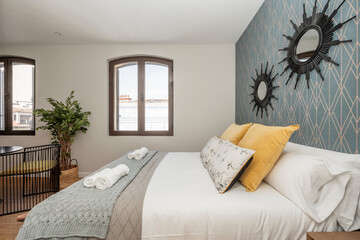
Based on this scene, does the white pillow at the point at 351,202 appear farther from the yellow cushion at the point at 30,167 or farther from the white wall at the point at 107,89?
the yellow cushion at the point at 30,167

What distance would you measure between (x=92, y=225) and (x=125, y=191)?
0.27m

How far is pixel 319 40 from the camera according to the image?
1.28 m

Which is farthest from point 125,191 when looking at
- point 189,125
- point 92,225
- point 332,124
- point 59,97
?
point 59,97

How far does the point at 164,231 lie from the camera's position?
3.31ft

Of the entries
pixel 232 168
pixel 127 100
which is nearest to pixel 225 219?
pixel 232 168

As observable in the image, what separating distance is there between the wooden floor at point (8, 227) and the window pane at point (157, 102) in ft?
7.25

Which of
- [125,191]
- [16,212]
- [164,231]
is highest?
[125,191]

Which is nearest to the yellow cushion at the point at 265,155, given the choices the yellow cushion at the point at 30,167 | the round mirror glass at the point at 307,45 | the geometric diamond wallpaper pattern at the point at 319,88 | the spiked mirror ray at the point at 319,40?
the geometric diamond wallpaper pattern at the point at 319,88

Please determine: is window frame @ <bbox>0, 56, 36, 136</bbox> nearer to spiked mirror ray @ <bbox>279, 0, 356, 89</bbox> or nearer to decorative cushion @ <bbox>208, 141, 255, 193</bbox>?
decorative cushion @ <bbox>208, 141, 255, 193</bbox>

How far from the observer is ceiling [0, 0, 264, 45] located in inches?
88.4

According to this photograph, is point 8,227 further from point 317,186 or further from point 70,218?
point 317,186

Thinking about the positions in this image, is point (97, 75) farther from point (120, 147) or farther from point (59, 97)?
point (120, 147)

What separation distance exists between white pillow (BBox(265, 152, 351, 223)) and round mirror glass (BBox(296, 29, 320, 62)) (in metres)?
0.86

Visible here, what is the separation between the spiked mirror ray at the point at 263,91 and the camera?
6.79ft
